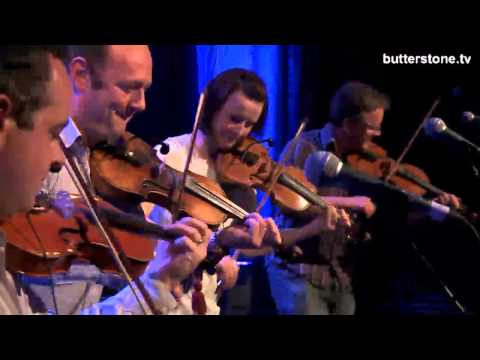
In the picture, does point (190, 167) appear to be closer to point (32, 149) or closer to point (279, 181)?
point (279, 181)

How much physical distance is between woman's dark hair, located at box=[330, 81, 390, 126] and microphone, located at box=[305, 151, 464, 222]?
185 mm

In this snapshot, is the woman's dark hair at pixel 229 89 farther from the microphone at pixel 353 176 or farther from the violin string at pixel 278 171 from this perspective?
the microphone at pixel 353 176

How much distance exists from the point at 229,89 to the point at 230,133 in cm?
16

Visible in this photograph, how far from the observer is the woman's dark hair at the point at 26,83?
1279 mm

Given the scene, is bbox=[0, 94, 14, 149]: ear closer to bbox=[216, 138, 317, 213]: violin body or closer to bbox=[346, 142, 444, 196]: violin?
bbox=[216, 138, 317, 213]: violin body

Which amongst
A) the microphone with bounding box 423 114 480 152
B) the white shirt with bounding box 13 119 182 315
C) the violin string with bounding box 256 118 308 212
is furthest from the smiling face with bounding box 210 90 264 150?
the microphone with bounding box 423 114 480 152

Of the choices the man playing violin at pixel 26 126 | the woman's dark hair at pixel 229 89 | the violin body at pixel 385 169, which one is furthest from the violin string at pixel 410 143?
the man playing violin at pixel 26 126

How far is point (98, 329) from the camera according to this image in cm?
218

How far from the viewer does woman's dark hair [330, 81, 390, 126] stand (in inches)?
99.0

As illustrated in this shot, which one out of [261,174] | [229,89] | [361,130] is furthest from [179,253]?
[361,130]
